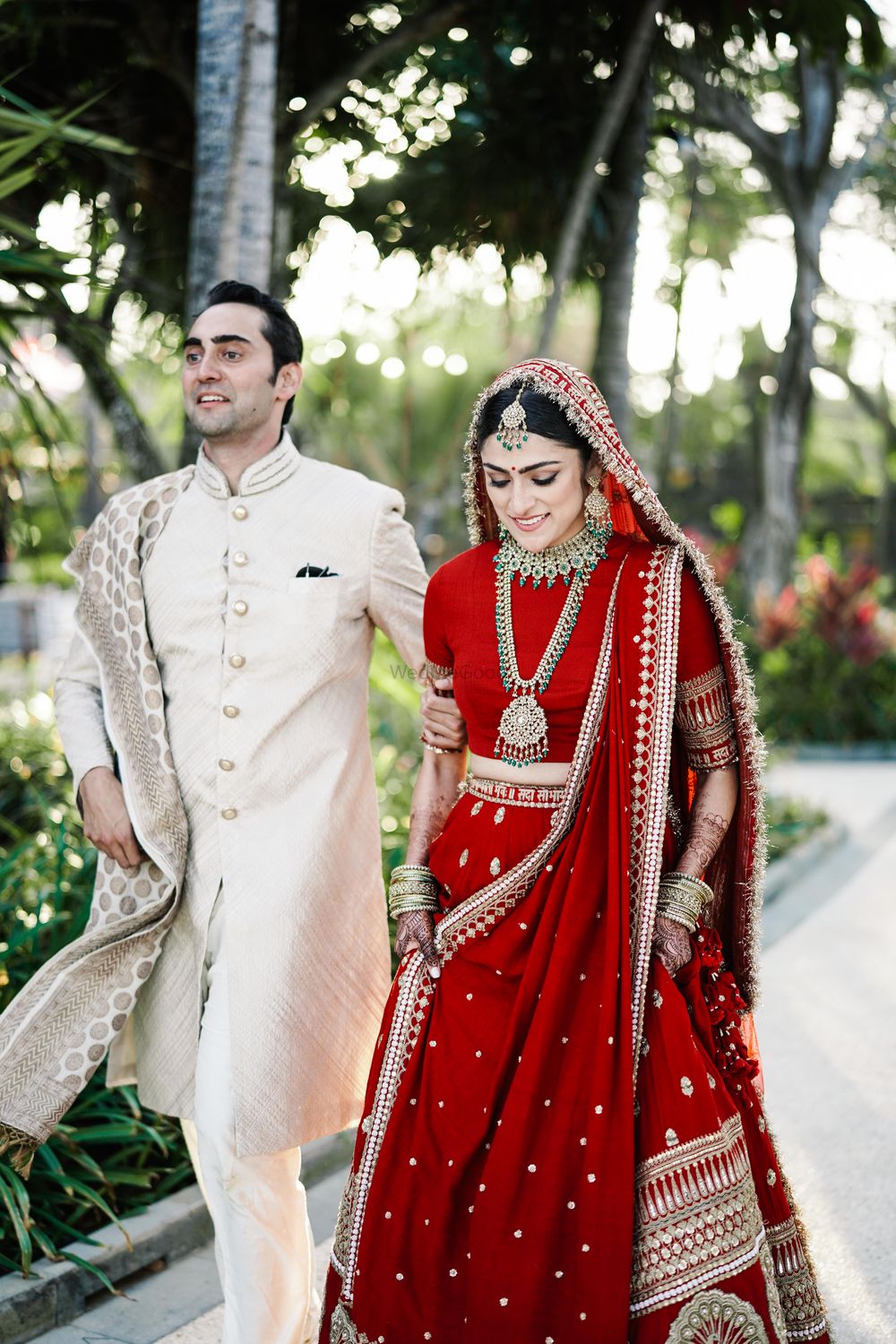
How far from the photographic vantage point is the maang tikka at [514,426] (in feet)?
9.39

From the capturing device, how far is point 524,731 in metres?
2.90

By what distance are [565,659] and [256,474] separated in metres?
0.87

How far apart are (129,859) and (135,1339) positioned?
1146mm

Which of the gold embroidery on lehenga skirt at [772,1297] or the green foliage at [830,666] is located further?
the green foliage at [830,666]

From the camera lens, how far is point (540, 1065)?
265cm

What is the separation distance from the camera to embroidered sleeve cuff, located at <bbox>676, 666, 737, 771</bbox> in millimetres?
2889

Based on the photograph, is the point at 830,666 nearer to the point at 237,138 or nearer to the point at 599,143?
the point at 599,143

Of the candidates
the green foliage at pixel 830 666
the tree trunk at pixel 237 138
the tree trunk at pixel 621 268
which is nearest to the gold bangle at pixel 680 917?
the tree trunk at pixel 237 138

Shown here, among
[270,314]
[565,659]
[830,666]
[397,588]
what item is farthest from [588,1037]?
[830,666]

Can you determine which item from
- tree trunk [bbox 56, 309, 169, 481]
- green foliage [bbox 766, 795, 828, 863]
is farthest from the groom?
green foliage [bbox 766, 795, 828, 863]

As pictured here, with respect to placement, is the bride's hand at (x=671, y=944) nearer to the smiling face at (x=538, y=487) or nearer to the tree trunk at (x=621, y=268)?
the smiling face at (x=538, y=487)

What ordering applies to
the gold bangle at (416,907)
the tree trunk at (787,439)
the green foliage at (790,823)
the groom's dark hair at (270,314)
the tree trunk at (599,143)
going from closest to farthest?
the gold bangle at (416,907) → the groom's dark hair at (270,314) → the tree trunk at (599,143) → the green foliage at (790,823) → the tree trunk at (787,439)

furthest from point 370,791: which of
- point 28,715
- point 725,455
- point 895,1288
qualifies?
point 725,455

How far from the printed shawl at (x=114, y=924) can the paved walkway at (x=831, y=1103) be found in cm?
66
